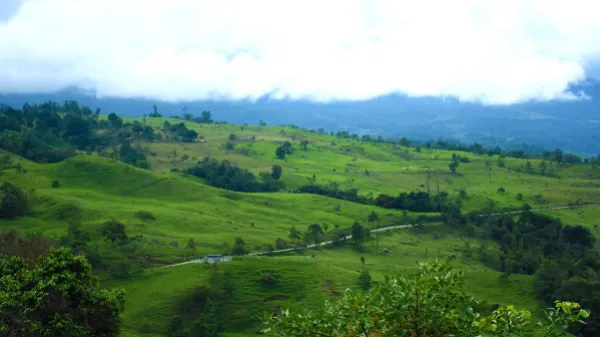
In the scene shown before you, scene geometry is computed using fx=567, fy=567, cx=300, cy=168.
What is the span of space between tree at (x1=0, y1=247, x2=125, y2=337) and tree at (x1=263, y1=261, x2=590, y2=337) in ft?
71.9

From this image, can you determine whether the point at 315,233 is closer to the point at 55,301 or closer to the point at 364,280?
the point at 364,280

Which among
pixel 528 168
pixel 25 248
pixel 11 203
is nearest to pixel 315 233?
pixel 11 203

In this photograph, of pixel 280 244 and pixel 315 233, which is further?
pixel 315 233

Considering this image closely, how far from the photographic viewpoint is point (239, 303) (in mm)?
54938

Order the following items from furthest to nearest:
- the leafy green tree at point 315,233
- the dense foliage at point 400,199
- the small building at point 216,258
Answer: the dense foliage at point 400,199 → the leafy green tree at point 315,233 → the small building at point 216,258

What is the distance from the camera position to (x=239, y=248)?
68.8 metres

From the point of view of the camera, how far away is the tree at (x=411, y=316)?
11.4 meters

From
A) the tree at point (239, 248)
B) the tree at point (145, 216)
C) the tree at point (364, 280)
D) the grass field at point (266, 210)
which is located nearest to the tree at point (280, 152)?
the grass field at point (266, 210)

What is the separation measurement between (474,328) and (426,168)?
138060 mm

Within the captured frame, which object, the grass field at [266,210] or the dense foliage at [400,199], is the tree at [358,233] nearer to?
the grass field at [266,210]

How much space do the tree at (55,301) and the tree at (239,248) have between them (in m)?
32.6

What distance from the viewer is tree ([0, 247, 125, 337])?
97.5 ft

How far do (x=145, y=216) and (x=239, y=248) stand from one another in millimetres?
18113

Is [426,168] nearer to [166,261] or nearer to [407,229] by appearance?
[407,229]
